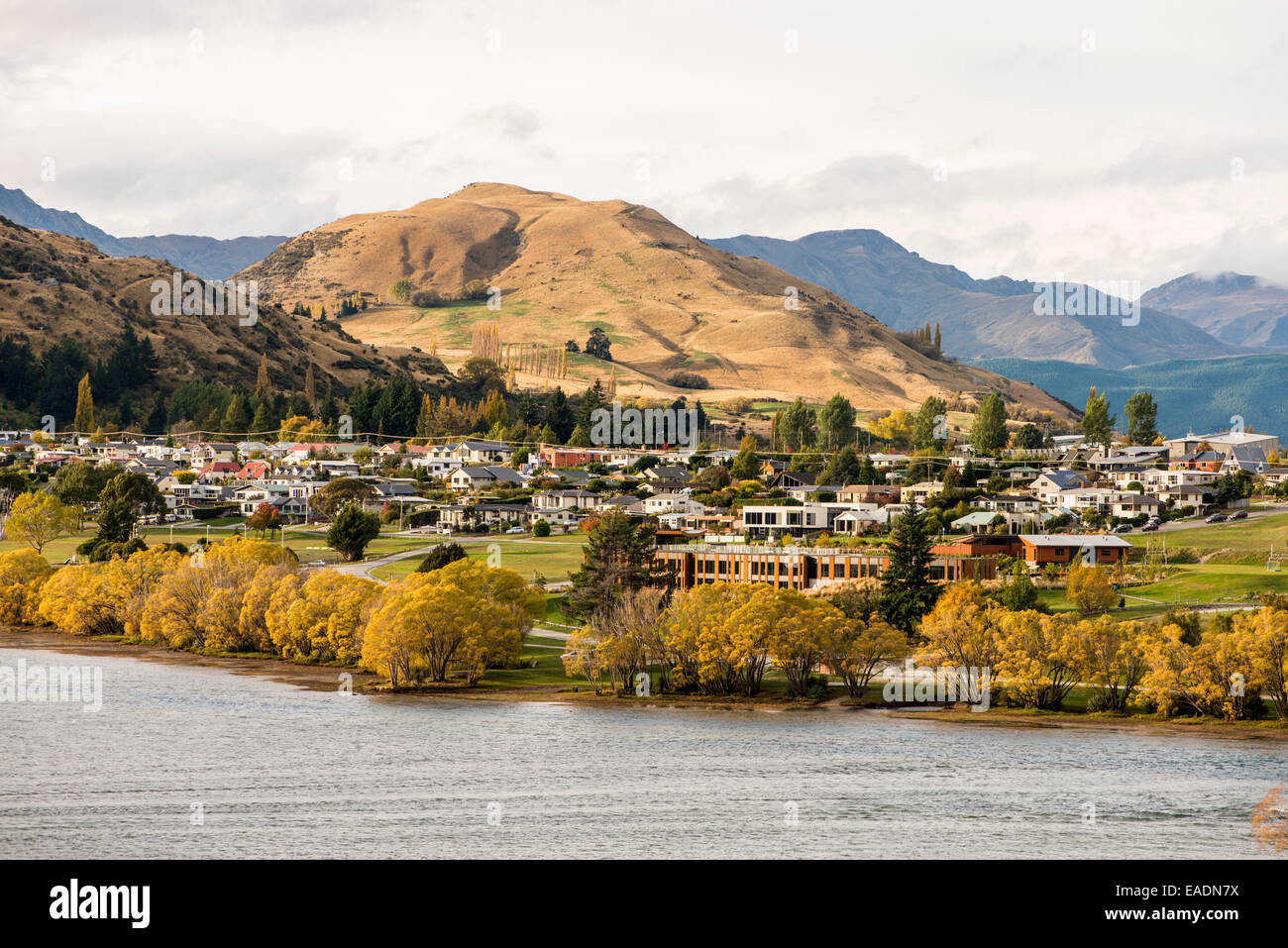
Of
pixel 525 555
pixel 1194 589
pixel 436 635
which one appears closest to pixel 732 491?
pixel 525 555

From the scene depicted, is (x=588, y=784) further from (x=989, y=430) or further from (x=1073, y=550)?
(x=989, y=430)

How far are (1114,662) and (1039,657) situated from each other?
10.8 feet

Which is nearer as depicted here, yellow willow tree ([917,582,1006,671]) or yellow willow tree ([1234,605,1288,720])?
yellow willow tree ([1234,605,1288,720])

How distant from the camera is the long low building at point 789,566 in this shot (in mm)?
94312

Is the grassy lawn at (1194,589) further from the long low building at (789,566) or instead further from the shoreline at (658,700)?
the shoreline at (658,700)

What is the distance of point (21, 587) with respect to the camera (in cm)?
9831

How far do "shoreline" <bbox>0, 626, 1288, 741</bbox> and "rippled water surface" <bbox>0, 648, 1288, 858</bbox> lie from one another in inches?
63.5

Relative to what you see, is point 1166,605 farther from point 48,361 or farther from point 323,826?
point 48,361

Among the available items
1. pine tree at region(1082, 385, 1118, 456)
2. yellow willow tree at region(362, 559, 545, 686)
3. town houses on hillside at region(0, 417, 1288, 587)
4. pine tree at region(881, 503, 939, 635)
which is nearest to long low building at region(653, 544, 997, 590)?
town houses on hillside at region(0, 417, 1288, 587)

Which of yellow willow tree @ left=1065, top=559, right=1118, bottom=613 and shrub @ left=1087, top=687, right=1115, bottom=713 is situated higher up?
yellow willow tree @ left=1065, top=559, right=1118, bottom=613

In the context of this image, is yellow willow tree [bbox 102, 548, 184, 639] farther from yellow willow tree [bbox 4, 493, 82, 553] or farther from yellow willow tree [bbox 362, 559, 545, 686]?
yellow willow tree [bbox 362, 559, 545, 686]

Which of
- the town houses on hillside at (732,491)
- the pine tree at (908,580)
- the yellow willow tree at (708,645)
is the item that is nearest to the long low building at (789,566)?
the town houses on hillside at (732,491)

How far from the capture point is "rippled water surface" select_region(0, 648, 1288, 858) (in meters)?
43.6
